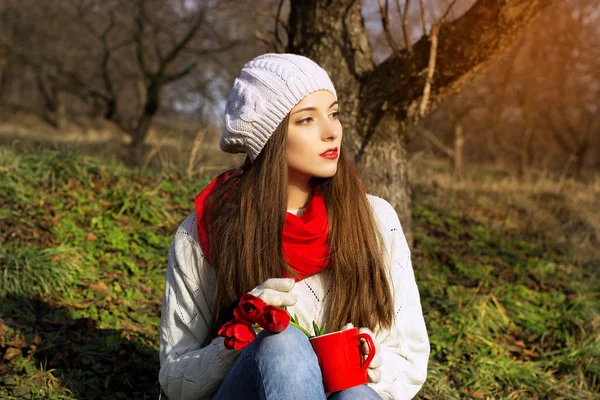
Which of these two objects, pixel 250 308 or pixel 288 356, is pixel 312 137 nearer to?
pixel 250 308

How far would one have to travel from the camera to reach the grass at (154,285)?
3408mm

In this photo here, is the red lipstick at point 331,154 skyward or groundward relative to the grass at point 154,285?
skyward

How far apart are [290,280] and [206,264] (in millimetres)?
495

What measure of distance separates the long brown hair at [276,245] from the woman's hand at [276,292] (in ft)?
1.02

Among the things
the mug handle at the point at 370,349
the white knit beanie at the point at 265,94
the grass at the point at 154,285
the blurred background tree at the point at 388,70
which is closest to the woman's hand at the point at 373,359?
the mug handle at the point at 370,349

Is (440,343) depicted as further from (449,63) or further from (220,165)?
(220,165)

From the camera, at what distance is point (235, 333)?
6.88 ft

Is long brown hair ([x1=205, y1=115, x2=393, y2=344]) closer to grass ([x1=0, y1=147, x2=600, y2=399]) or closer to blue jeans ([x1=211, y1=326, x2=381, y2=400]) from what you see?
blue jeans ([x1=211, y1=326, x2=381, y2=400])

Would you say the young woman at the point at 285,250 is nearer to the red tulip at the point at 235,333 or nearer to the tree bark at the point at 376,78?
the red tulip at the point at 235,333

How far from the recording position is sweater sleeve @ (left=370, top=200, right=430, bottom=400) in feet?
7.60

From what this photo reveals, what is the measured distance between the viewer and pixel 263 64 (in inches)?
97.6

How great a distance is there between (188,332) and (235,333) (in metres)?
0.39

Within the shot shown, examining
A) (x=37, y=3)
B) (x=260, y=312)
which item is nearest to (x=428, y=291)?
(x=260, y=312)

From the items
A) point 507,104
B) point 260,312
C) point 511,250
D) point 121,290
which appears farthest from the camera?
point 507,104
